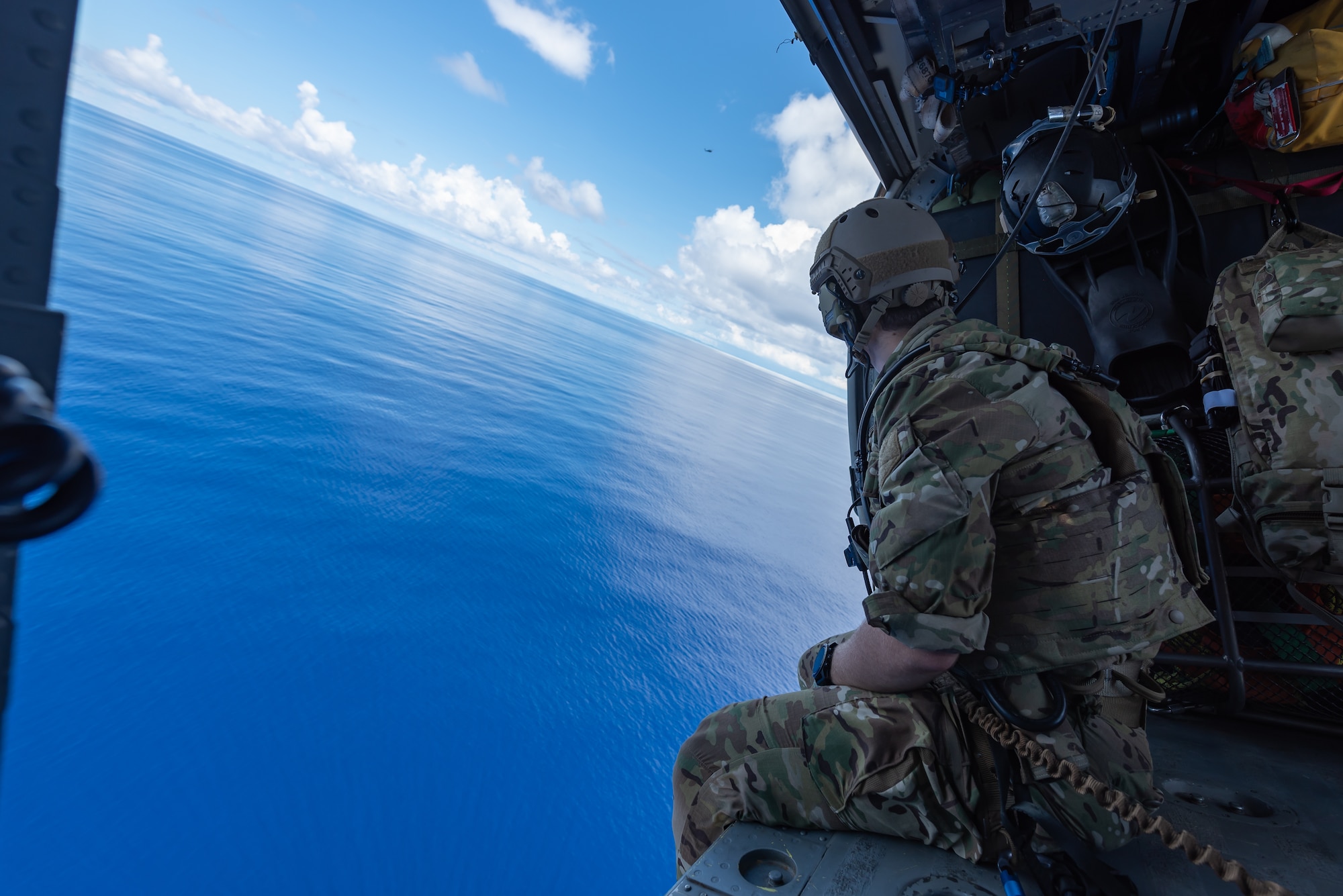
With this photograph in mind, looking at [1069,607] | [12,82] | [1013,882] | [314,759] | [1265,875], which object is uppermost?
[12,82]

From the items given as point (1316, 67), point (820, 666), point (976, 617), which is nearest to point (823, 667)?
point (820, 666)

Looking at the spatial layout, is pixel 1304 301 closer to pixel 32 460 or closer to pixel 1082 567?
pixel 1082 567

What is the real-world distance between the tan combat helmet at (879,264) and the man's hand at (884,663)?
0.74 m

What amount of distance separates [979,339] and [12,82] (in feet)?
4.40

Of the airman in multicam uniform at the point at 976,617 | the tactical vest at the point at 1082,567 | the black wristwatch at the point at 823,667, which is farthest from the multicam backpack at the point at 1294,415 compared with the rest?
the black wristwatch at the point at 823,667

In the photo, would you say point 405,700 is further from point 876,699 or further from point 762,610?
point 762,610

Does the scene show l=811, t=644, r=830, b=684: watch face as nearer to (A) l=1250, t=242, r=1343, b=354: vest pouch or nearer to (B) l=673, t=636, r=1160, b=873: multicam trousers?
(B) l=673, t=636, r=1160, b=873: multicam trousers

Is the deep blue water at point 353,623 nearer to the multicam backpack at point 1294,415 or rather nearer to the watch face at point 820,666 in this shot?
the watch face at point 820,666

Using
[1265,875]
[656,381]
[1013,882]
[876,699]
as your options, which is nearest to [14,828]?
[876,699]

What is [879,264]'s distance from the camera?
1.44 meters

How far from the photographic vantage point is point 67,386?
12.2 ft

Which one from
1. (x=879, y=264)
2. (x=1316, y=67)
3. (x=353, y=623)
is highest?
(x=1316, y=67)

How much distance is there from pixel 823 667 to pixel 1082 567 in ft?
1.77

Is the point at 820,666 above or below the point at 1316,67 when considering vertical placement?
below
